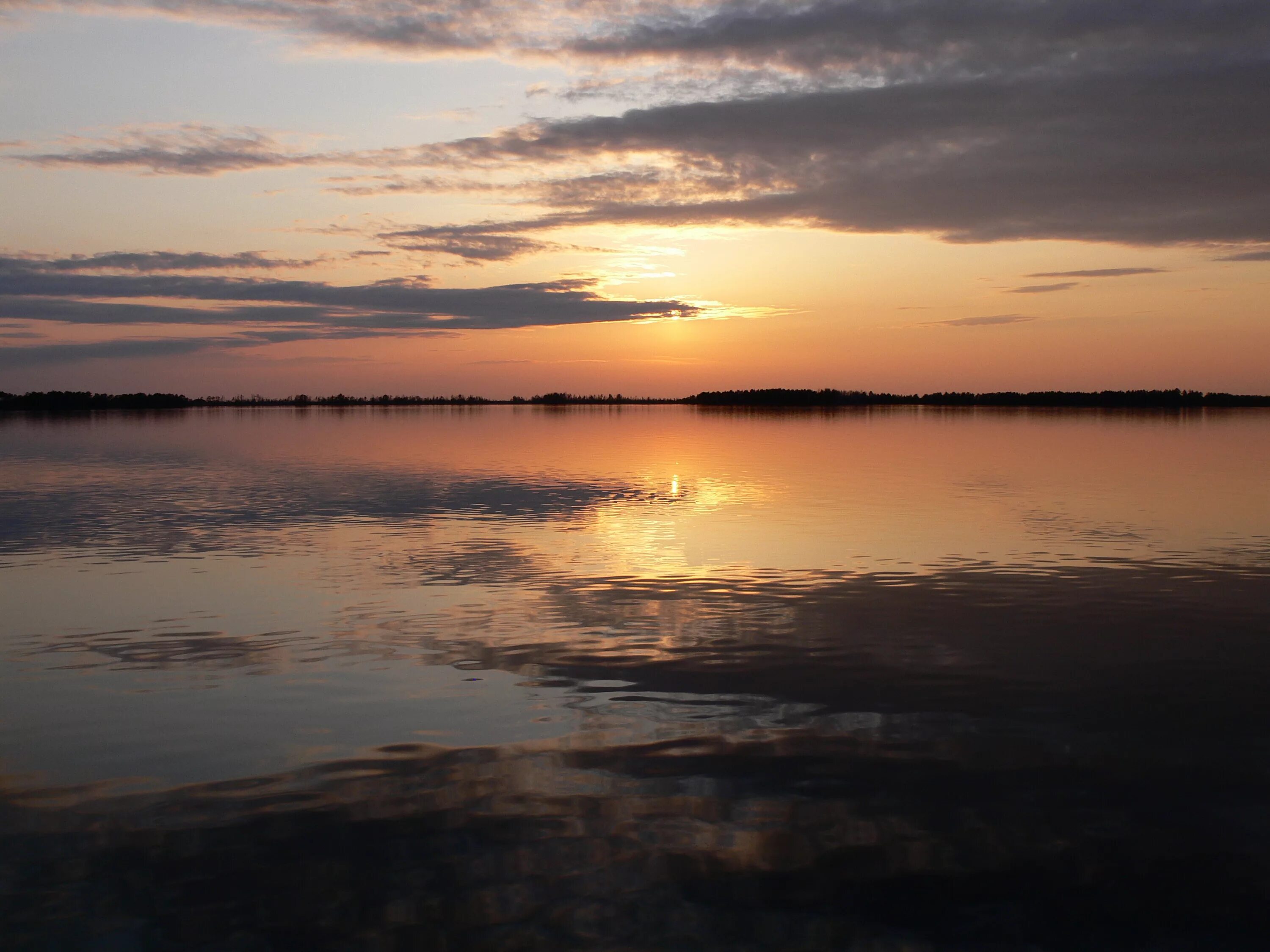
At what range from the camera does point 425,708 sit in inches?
452

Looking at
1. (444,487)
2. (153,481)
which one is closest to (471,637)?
(444,487)

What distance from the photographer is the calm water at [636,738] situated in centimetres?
716

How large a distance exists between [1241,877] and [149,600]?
17.1 meters

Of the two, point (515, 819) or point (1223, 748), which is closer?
point (515, 819)

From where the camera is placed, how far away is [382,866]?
770 centimetres

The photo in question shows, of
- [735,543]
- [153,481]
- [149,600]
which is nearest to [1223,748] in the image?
[735,543]

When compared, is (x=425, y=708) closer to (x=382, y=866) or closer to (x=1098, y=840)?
(x=382, y=866)

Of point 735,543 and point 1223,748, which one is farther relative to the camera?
point 735,543

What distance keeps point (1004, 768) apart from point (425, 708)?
6.61 meters

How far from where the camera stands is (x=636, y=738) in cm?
1042

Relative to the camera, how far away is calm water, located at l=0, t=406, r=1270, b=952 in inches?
282

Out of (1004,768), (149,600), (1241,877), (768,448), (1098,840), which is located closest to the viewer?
(1241,877)

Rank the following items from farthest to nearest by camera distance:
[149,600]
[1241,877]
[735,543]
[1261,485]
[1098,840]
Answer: [1261,485], [735,543], [149,600], [1098,840], [1241,877]

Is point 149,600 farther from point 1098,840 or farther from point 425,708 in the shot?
point 1098,840
